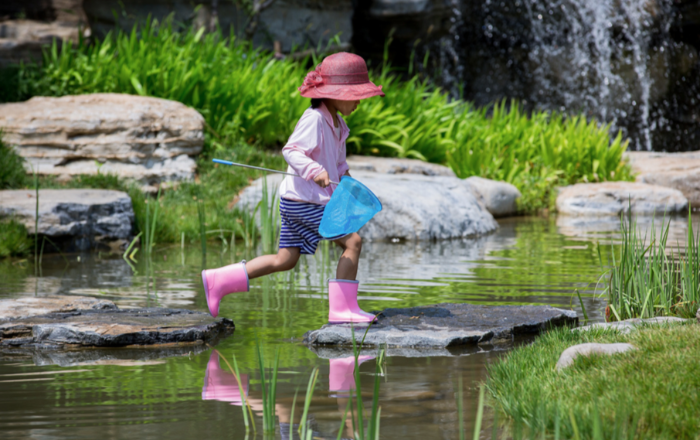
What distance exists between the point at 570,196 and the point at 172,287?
8.26 metres

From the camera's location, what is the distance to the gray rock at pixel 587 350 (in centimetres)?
287

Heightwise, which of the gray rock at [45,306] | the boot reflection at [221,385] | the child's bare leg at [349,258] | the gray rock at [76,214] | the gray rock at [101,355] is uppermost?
the child's bare leg at [349,258]

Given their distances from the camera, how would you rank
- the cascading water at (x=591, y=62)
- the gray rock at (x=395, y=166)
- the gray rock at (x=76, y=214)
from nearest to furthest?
1. the gray rock at (x=76, y=214)
2. the gray rock at (x=395, y=166)
3. the cascading water at (x=591, y=62)

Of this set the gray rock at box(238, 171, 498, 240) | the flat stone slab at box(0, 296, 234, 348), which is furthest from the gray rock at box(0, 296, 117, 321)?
the gray rock at box(238, 171, 498, 240)

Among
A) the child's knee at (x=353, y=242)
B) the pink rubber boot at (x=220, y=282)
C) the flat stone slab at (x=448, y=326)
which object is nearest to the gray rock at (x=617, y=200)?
the flat stone slab at (x=448, y=326)

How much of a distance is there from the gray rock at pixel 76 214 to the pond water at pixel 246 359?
1.03 ft

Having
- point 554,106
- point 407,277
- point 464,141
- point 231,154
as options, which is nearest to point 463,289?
point 407,277

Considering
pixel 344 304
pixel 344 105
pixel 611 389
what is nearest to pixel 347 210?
pixel 344 304

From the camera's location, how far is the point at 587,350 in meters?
2.90

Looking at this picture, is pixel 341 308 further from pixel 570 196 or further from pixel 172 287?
pixel 570 196

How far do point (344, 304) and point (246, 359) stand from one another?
78 centimetres

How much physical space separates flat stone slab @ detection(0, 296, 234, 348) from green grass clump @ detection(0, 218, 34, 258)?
285cm

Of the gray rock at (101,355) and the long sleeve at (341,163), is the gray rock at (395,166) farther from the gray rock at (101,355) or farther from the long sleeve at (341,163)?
the gray rock at (101,355)

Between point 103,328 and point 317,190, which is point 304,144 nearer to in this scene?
point 317,190
